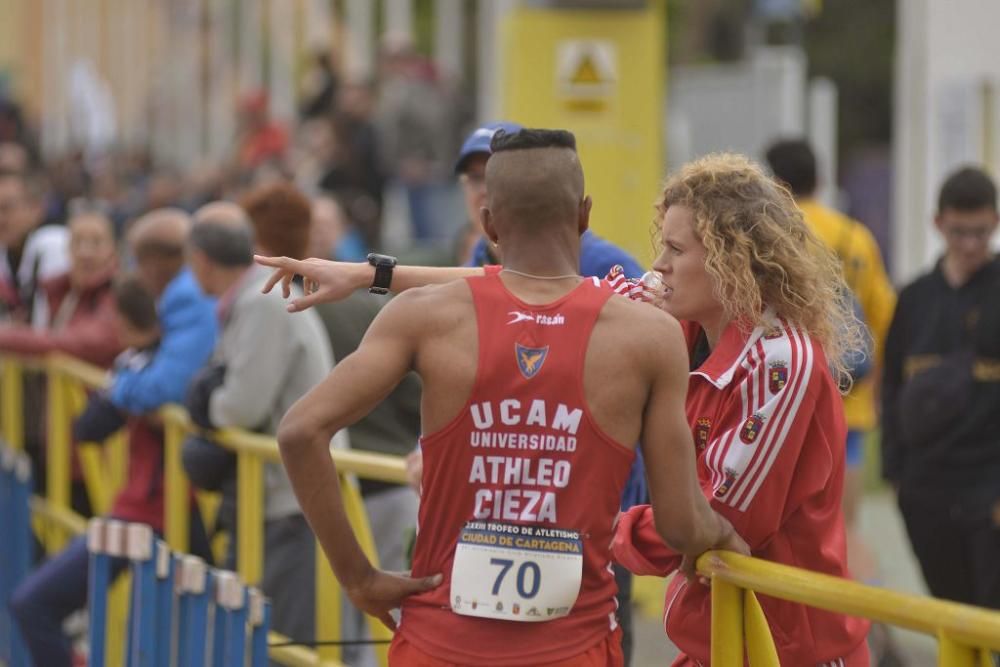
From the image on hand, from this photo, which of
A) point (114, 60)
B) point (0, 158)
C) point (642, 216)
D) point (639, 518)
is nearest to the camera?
point (639, 518)

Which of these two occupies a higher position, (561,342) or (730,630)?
(561,342)

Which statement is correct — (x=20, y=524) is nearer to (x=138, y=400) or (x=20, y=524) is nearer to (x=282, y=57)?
(x=138, y=400)

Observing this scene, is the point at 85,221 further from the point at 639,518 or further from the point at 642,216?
the point at 639,518

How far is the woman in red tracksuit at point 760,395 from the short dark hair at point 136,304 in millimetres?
3587

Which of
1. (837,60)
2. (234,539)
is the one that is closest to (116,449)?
(234,539)

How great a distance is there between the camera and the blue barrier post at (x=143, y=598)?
5746 millimetres

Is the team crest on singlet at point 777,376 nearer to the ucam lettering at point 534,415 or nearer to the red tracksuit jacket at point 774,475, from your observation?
the red tracksuit jacket at point 774,475

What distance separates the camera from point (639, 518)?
397cm

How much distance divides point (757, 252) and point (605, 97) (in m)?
6.28

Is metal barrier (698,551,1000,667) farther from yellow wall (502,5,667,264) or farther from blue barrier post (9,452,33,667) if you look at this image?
yellow wall (502,5,667,264)

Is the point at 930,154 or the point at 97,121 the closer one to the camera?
the point at 930,154

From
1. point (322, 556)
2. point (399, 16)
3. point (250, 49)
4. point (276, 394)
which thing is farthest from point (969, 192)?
point (250, 49)

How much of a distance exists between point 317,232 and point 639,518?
5957mm

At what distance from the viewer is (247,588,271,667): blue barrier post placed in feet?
17.0
